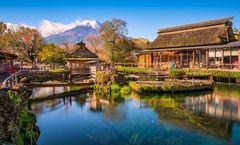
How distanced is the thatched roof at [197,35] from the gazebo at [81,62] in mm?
16071

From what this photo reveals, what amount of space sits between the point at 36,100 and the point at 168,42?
3082 centimetres

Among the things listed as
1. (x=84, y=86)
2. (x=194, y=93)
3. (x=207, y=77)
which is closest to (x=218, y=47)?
(x=207, y=77)

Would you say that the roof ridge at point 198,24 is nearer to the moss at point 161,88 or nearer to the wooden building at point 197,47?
the wooden building at point 197,47

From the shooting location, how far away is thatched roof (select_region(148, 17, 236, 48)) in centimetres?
3803

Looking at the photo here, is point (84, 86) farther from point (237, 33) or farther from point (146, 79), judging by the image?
point (237, 33)

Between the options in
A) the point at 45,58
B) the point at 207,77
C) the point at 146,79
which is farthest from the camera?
the point at 45,58

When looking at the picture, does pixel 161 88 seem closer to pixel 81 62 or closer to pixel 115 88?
pixel 115 88

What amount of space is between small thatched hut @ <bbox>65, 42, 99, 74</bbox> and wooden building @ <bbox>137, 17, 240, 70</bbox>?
12145mm

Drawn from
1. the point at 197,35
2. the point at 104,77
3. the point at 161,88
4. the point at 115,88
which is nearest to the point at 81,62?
the point at 104,77

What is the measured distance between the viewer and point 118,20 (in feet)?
180

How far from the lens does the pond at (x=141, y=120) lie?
12.1 m

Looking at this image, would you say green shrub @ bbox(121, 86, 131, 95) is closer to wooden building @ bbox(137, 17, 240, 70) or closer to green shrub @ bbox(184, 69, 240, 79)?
green shrub @ bbox(184, 69, 240, 79)

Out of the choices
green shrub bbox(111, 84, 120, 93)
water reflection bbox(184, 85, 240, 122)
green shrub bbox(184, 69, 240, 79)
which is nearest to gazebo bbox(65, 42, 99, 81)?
green shrub bbox(111, 84, 120, 93)

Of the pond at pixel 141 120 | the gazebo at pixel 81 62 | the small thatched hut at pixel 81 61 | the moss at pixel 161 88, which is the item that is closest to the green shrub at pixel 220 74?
the moss at pixel 161 88
